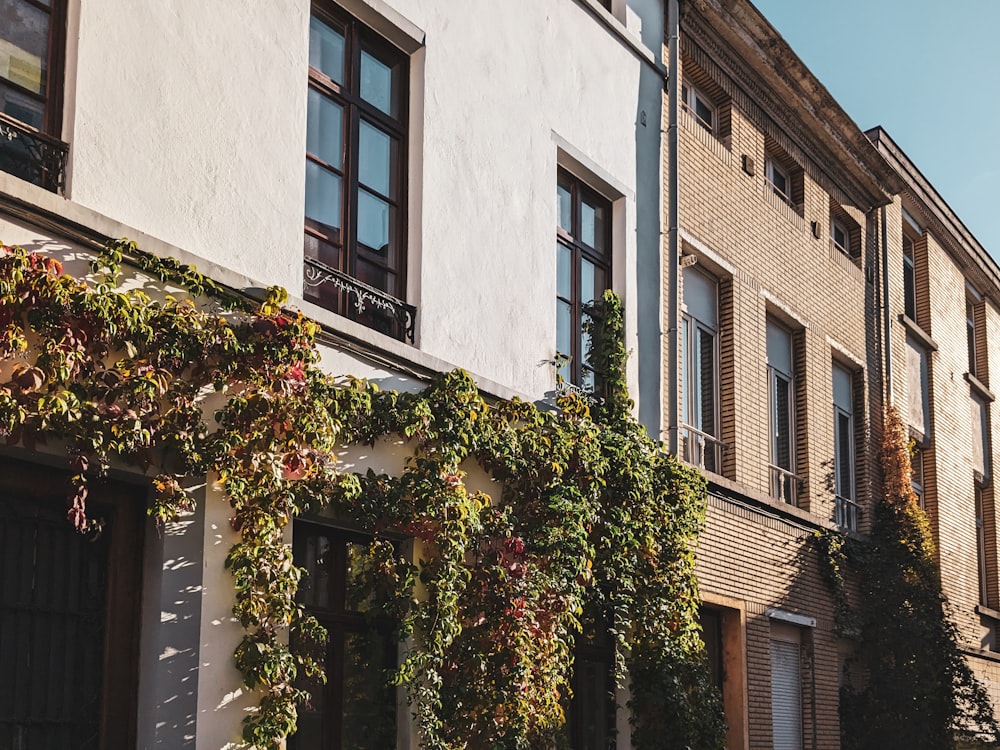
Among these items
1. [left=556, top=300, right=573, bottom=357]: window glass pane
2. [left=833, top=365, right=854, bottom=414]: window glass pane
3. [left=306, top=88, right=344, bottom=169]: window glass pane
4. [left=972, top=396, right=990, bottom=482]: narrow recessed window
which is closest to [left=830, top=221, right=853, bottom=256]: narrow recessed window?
[left=833, top=365, right=854, bottom=414]: window glass pane

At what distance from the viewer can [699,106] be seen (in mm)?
16031

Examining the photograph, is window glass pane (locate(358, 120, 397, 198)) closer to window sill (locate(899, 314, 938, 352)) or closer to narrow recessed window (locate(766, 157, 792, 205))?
narrow recessed window (locate(766, 157, 792, 205))

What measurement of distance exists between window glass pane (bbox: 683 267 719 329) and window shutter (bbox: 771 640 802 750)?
375cm

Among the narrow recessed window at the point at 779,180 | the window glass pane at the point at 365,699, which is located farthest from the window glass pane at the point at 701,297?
the window glass pane at the point at 365,699

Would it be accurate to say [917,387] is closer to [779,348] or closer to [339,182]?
[779,348]

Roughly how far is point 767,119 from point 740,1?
1.94 meters

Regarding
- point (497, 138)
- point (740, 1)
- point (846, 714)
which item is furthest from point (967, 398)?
point (497, 138)

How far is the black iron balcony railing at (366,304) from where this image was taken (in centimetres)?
942

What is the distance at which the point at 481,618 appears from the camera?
9992 mm

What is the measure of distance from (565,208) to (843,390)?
7.63 metres

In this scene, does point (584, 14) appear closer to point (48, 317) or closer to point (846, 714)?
point (48, 317)

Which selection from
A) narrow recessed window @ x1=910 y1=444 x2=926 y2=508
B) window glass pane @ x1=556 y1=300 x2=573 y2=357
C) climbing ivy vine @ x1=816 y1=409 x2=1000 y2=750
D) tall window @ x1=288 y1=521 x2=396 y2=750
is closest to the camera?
tall window @ x1=288 y1=521 x2=396 y2=750

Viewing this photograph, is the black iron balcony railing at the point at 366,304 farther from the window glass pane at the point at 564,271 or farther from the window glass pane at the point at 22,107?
the window glass pane at the point at 564,271

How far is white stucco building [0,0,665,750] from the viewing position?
7.67 m
